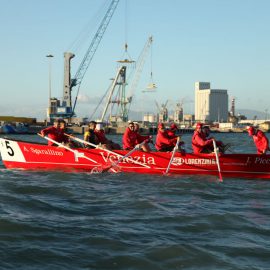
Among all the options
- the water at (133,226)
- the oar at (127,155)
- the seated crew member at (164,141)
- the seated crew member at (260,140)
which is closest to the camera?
the water at (133,226)

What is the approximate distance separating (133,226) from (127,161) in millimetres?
9290

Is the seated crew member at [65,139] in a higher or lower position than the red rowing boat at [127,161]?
higher

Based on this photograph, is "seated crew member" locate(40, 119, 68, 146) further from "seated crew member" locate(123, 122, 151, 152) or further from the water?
the water

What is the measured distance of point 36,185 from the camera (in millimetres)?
15344

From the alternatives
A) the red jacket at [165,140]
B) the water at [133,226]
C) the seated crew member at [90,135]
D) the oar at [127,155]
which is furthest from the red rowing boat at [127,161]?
the water at [133,226]

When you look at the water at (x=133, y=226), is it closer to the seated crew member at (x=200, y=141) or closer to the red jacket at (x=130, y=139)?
the seated crew member at (x=200, y=141)

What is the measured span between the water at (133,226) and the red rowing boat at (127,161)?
2.09 metres

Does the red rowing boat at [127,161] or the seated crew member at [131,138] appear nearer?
the red rowing boat at [127,161]

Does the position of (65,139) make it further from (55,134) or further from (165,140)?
(165,140)

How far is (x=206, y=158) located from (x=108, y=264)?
11157mm

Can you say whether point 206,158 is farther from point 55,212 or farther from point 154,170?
point 55,212

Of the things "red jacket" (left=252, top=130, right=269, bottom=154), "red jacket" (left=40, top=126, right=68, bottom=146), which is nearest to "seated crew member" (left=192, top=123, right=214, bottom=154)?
"red jacket" (left=252, top=130, right=269, bottom=154)

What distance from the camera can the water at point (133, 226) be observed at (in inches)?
309

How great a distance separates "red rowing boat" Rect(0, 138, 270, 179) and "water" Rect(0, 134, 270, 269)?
2087 mm
